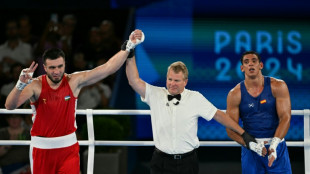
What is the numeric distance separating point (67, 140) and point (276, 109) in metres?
1.94

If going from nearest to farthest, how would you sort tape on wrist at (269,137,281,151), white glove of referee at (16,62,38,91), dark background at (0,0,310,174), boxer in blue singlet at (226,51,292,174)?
white glove of referee at (16,62,38,91)
tape on wrist at (269,137,281,151)
boxer in blue singlet at (226,51,292,174)
dark background at (0,0,310,174)

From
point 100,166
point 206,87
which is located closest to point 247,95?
point 100,166

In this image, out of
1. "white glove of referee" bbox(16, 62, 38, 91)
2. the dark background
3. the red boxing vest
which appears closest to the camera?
"white glove of referee" bbox(16, 62, 38, 91)

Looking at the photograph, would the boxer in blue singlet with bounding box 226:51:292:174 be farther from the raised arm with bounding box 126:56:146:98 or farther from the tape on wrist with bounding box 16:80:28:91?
the tape on wrist with bounding box 16:80:28:91

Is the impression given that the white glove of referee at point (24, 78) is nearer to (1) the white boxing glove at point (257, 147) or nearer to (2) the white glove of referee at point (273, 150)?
(1) the white boxing glove at point (257, 147)

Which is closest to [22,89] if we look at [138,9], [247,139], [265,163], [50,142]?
[50,142]

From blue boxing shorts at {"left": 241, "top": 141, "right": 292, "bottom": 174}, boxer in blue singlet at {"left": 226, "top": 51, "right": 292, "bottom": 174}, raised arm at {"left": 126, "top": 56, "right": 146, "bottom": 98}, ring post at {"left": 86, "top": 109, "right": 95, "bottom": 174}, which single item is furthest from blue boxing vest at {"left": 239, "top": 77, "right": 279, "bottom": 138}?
ring post at {"left": 86, "top": 109, "right": 95, "bottom": 174}

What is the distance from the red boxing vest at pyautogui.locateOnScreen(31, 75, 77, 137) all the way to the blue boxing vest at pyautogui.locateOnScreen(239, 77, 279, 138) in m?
1.64

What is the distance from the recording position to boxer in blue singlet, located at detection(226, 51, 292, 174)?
194 inches

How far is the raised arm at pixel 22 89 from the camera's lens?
4355mm

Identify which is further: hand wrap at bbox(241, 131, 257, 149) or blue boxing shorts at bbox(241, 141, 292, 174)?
blue boxing shorts at bbox(241, 141, 292, 174)

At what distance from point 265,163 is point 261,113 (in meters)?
0.46

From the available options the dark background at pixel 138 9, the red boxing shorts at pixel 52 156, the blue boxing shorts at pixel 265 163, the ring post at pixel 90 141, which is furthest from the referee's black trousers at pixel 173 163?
the dark background at pixel 138 9

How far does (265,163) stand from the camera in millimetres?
4961
